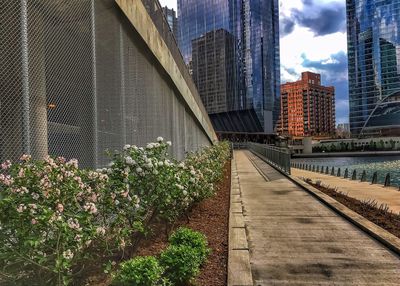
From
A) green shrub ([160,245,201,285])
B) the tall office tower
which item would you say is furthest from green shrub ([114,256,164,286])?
the tall office tower

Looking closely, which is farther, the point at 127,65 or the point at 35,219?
the point at 127,65

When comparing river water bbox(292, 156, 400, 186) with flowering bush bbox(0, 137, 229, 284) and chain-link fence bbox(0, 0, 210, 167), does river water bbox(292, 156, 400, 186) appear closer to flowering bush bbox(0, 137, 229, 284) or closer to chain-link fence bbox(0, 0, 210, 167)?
chain-link fence bbox(0, 0, 210, 167)

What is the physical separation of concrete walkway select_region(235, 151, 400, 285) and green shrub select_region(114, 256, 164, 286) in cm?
147

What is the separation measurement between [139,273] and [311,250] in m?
3.21

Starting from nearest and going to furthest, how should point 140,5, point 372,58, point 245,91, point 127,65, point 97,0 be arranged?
point 97,0, point 127,65, point 140,5, point 245,91, point 372,58

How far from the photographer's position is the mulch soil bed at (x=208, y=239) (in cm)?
460

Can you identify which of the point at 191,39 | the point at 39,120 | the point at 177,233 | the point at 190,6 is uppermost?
the point at 190,6

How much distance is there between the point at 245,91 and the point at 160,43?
133464mm

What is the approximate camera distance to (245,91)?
142125 millimetres

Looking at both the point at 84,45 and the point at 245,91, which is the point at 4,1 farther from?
the point at 245,91

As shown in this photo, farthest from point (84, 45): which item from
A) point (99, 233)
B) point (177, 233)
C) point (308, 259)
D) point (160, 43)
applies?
point (160, 43)

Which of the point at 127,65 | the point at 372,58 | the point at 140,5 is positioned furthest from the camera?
the point at 372,58

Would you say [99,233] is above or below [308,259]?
above

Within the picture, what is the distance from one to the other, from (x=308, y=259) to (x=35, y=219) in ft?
12.8
